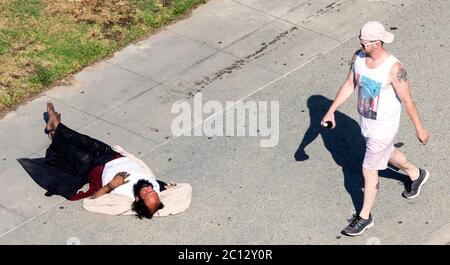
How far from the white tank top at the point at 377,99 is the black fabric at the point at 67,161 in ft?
8.64

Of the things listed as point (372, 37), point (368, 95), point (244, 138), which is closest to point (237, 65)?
point (244, 138)

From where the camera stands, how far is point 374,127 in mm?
10492

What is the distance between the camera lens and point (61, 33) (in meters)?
14.1

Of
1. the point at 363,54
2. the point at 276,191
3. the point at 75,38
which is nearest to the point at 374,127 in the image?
the point at 363,54

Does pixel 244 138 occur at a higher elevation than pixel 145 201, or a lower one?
lower

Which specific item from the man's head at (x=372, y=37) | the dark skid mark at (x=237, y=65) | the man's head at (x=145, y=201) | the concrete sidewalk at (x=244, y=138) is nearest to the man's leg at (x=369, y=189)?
the concrete sidewalk at (x=244, y=138)

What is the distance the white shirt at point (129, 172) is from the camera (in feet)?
36.7

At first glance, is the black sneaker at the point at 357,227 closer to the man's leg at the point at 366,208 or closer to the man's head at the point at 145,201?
the man's leg at the point at 366,208

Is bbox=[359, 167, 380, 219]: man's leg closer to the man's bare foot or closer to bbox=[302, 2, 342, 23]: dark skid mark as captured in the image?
the man's bare foot

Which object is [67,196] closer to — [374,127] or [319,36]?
[374,127]

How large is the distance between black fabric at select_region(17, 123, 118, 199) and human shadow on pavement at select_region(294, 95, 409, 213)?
1995 millimetres

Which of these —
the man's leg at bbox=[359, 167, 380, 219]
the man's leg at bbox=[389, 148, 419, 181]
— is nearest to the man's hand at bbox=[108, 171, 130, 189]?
the man's leg at bbox=[359, 167, 380, 219]

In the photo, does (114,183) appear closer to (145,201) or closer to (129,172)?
(129,172)

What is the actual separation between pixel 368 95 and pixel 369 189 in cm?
86
